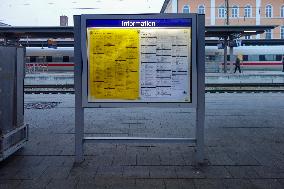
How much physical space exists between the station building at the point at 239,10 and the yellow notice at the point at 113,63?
6223 centimetres

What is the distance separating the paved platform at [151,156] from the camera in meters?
5.24

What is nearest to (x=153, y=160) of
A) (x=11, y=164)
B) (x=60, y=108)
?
(x=11, y=164)

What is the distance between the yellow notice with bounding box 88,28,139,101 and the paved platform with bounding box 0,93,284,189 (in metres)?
0.94

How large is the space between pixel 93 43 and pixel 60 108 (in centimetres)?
658

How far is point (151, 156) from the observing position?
256 inches

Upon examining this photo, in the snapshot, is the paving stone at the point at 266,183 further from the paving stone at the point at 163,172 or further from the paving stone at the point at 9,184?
the paving stone at the point at 9,184

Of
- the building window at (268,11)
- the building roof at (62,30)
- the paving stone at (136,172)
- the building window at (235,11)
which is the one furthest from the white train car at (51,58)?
the paving stone at (136,172)

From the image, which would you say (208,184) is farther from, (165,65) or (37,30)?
(37,30)

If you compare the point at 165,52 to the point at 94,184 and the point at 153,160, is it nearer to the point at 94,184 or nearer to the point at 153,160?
the point at 153,160

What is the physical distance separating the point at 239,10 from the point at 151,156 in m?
63.6

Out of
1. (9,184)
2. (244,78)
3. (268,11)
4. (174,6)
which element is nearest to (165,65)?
(9,184)

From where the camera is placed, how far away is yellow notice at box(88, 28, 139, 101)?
600 cm

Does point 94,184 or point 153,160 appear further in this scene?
point 153,160

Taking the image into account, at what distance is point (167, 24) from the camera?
5.99 metres
